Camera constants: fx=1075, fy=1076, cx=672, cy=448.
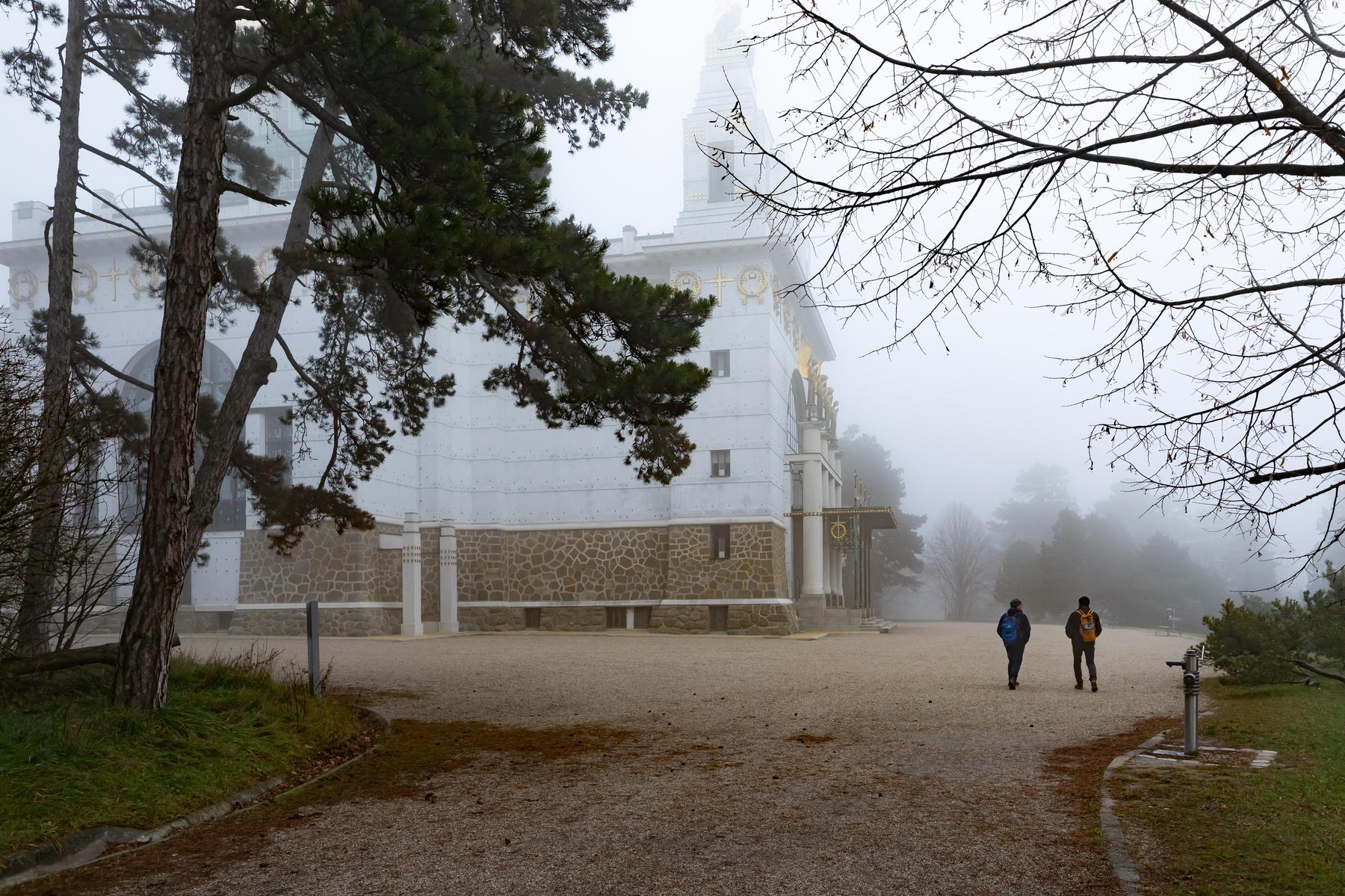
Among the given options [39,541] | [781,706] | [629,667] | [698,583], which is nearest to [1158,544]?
[698,583]

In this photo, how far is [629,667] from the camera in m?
18.7

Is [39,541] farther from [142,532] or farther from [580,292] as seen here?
[580,292]

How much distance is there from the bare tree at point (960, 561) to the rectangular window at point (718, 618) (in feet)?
142

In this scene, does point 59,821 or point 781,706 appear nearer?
point 59,821

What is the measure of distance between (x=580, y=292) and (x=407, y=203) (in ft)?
6.71

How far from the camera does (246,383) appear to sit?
11.6 metres

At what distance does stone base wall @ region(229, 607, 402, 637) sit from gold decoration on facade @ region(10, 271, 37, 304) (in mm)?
12493

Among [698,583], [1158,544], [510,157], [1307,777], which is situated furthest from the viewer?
[1158,544]

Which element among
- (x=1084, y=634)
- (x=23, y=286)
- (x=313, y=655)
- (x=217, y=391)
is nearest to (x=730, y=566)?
(x=217, y=391)

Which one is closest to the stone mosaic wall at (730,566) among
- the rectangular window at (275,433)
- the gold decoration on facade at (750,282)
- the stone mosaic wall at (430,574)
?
the gold decoration on facade at (750,282)

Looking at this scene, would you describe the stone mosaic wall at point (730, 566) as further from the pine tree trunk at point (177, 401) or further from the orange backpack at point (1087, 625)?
the pine tree trunk at point (177, 401)

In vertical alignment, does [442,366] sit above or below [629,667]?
above

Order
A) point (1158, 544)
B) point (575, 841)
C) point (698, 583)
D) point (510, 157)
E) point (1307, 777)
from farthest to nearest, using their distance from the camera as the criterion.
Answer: point (1158, 544) → point (698, 583) → point (510, 157) → point (1307, 777) → point (575, 841)

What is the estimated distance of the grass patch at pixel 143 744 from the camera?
657 centimetres
